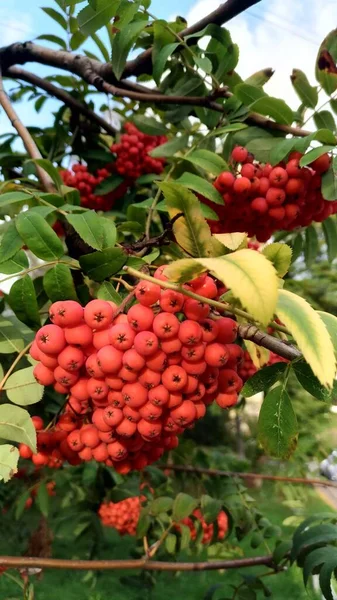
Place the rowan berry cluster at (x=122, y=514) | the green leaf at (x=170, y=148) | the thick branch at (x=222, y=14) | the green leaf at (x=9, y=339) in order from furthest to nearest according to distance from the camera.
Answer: the rowan berry cluster at (x=122, y=514) < the green leaf at (x=170, y=148) < the thick branch at (x=222, y=14) < the green leaf at (x=9, y=339)

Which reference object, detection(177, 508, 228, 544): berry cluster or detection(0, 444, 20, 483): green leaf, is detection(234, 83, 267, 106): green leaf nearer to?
detection(0, 444, 20, 483): green leaf

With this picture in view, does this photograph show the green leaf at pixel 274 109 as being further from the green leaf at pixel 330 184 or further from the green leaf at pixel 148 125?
the green leaf at pixel 148 125

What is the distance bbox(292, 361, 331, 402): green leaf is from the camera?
0.67 m

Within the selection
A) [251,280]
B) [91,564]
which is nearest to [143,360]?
[251,280]

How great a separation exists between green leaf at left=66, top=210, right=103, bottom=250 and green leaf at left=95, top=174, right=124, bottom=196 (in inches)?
29.3

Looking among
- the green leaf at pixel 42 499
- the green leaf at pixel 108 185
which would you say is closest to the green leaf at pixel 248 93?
the green leaf at pixel 108 185

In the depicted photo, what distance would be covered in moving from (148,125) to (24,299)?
0.77m

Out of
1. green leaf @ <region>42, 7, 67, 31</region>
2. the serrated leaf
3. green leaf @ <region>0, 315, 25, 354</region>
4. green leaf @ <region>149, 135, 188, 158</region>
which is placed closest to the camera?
the serrated leaf

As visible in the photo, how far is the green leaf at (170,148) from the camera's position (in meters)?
1.22

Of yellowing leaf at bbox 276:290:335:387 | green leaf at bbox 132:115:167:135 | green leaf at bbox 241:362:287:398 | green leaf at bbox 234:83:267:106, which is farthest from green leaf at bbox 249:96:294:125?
yellowing leaf at bbox 276:290:335:387

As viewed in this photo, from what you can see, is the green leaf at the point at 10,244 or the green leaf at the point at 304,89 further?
the green leaf at the point at 304,89

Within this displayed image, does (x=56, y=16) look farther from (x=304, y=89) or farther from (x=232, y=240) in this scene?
(x=232, y=240)

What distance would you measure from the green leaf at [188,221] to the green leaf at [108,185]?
89cm

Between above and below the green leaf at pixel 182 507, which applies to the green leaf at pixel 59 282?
above
